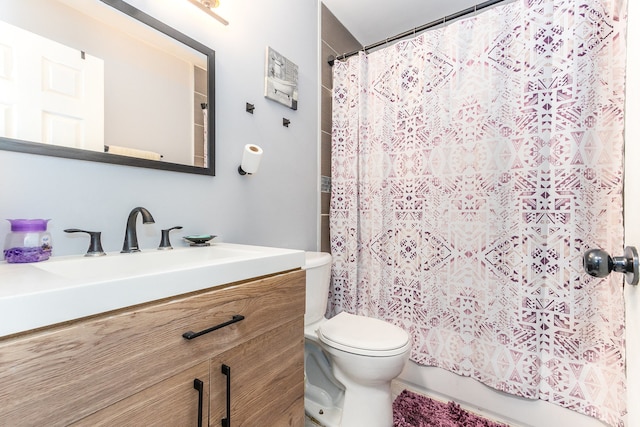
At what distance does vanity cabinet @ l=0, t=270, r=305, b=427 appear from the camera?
42 cm

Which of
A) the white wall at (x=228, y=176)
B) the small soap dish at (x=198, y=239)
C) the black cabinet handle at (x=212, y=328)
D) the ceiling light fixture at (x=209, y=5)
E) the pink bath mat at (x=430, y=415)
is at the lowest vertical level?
the pink bath mat at (x=430, y=415)

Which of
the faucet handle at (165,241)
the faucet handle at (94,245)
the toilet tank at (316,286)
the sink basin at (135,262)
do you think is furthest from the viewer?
the toilet tank at (316,286)

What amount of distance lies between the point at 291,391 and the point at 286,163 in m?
1.11

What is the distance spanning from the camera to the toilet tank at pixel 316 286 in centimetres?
137

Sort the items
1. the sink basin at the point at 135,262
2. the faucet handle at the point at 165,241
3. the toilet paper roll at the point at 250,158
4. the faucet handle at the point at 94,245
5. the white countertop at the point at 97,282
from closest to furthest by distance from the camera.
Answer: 1. the white countertop at the point at 97,282
2. the sink basin at the point at 135,262
3. the faucet handle at the point at 94,245
4. the faucet handle at the point at 165,241
5. the toilet paper roll at the point at 250,158

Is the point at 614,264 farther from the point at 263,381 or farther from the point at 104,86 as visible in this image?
the point at 104,86

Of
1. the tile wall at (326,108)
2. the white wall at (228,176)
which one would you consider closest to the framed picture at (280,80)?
the white wall at (228,176)

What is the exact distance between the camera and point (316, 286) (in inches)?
55.5

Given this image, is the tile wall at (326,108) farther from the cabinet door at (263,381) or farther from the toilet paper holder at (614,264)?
the toilet paper holder at (614,264)

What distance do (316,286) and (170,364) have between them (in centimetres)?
88

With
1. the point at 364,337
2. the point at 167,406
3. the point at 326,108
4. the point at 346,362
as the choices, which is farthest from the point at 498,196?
the point at 167,406

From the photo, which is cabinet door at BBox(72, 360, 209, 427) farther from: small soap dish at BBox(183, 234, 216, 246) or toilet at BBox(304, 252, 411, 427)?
toilet at BBox(304, 252, 411, 427)

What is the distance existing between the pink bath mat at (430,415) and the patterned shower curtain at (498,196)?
19cm

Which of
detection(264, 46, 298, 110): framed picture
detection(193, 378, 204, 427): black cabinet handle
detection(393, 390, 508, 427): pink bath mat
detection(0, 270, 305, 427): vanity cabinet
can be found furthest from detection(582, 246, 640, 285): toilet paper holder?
detection(264, 46, 298, 110): framed picture
